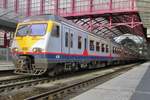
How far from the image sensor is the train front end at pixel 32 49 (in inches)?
626

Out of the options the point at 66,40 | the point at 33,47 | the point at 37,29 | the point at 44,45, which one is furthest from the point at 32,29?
the point at 66,40

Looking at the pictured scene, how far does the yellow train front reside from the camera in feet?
52.1

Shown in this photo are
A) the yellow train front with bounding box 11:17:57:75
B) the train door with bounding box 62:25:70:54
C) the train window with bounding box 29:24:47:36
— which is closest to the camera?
the yellow train front with bounding box 11:17:57:75

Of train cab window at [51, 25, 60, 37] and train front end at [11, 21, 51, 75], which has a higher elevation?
train cab window at [51, 25, 60, 37]

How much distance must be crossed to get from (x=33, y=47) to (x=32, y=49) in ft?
0.36

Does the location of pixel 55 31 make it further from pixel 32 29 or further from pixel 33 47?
pixel 33 47

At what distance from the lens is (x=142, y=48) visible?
85625 mm

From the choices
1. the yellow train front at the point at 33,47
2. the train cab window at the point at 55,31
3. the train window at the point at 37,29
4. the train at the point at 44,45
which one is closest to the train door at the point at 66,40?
the train at the point at 44,45

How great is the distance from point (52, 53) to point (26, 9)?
52.4m

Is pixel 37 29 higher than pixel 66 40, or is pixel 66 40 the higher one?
pixel 37 29

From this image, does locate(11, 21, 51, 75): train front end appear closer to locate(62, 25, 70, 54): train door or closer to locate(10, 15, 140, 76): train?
locate(10, 15, 140, 76): train

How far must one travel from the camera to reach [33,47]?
1611 cm

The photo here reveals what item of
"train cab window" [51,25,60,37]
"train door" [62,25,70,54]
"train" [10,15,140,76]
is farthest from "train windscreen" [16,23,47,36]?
"train door" [62,25,70,54]

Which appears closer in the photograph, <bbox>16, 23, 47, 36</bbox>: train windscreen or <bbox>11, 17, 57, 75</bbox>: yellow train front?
<bbox>11, 17, 57, 75</bbox>: yellow train front
